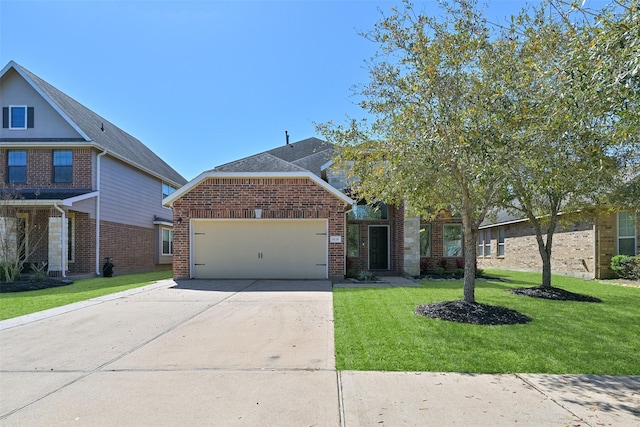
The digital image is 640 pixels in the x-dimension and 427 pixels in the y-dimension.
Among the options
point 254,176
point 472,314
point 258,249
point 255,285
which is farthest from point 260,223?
point 472,314

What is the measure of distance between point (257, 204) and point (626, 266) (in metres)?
13.1

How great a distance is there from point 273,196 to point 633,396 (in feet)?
36.8

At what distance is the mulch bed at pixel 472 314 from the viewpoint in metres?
7.39

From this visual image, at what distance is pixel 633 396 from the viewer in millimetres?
4230

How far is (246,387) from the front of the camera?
445cm

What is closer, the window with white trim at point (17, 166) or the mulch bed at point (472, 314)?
the mulch bed at point (472, 314)

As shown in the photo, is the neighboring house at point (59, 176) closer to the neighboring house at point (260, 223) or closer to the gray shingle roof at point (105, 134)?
the gray shingle roof at point (105, 134)

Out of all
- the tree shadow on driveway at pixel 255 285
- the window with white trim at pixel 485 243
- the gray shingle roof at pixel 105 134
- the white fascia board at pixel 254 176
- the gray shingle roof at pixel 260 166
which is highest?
the gray shingle roof at pixel 105 134

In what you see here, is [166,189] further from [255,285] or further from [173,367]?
[173,367]

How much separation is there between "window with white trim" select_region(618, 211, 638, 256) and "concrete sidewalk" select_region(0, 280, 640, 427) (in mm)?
13257

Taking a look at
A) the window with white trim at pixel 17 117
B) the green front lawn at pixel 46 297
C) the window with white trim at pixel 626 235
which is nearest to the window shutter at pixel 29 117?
the window with white trim at pixel 17 117

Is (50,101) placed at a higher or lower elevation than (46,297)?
higher

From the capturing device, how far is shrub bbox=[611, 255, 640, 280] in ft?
46.8

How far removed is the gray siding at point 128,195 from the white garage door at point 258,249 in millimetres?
6586
